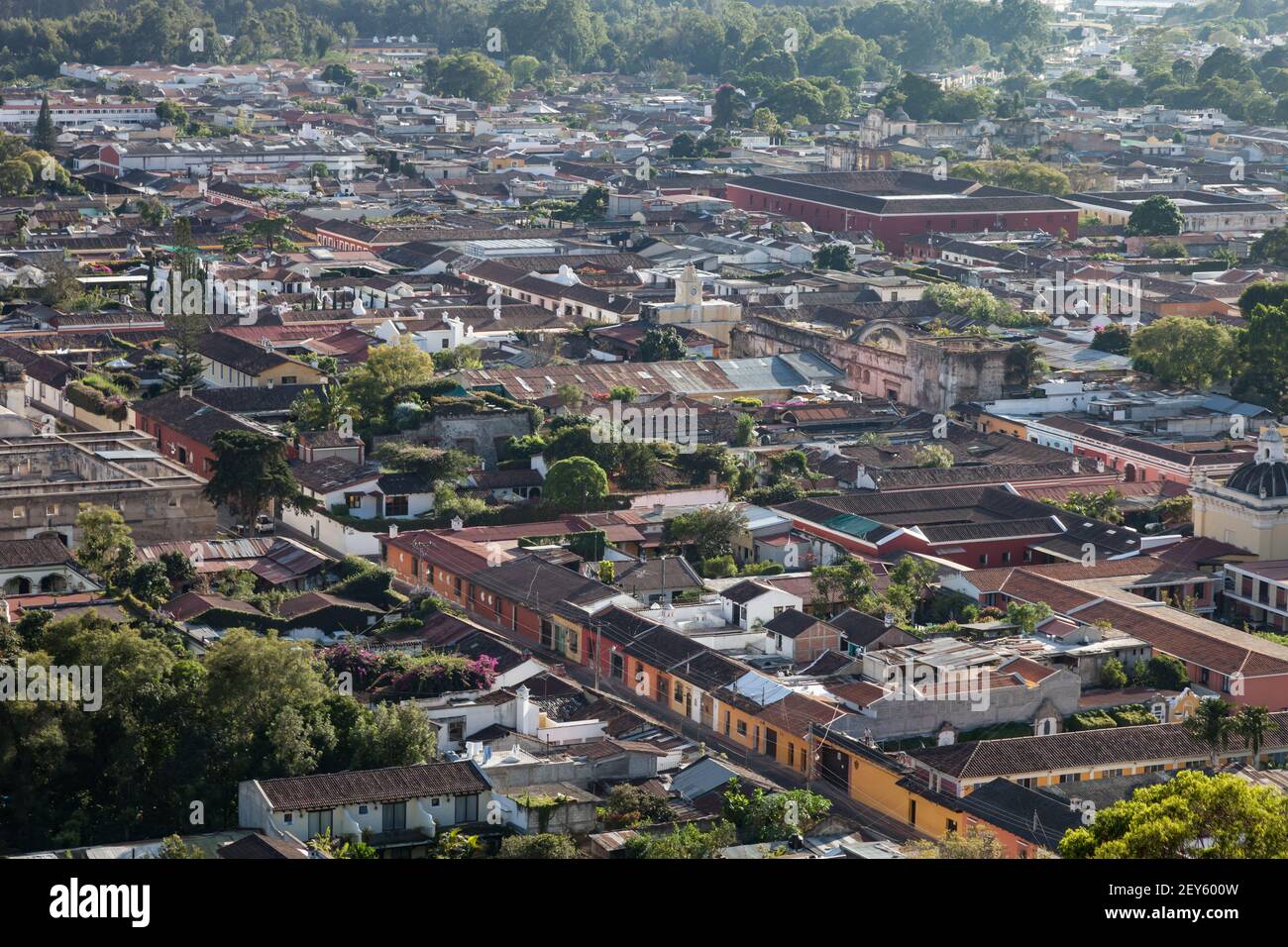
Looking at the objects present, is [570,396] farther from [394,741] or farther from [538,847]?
[538,847]

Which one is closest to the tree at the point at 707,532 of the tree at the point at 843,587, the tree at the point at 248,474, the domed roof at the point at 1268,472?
the tree at the point at 843,587

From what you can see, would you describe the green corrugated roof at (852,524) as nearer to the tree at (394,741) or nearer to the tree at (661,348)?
the tree at (394,741)

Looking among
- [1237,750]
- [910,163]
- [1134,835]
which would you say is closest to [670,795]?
[1237,750]

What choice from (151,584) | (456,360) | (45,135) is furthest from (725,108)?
(151,584)

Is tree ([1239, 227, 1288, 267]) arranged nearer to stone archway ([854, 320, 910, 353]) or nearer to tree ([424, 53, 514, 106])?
stone archway ([854, 320, 910, 353])
